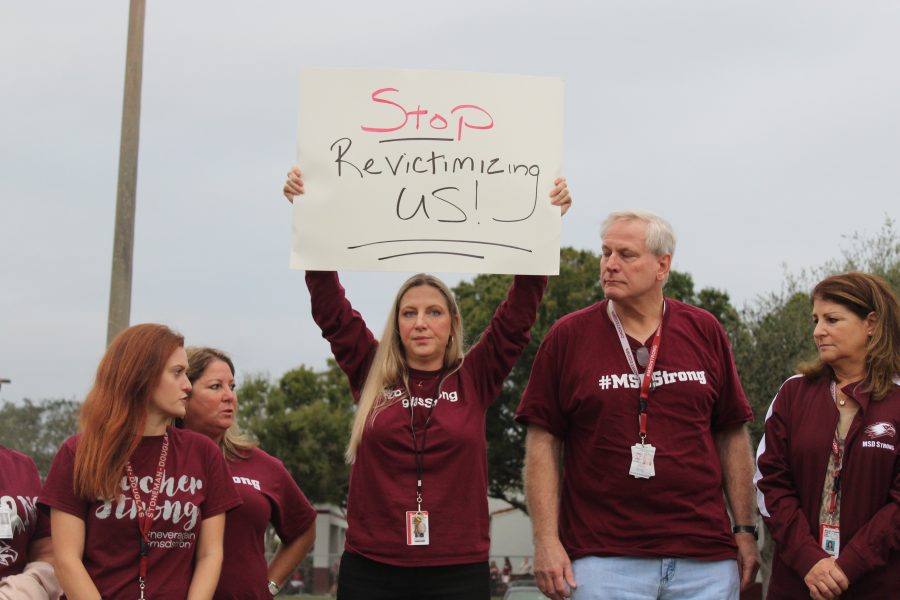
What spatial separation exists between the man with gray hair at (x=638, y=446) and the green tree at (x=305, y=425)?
3954 centimetres

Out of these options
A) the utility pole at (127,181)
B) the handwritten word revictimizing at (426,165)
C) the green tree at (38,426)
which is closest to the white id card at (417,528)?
the handwritten word revictimizing at (426,165)

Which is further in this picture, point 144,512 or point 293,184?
point 293,184

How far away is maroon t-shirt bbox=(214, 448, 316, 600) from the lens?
615 centimetres

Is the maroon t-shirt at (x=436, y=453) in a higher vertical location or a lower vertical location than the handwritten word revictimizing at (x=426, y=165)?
lower

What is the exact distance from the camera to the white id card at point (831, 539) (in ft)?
17.9

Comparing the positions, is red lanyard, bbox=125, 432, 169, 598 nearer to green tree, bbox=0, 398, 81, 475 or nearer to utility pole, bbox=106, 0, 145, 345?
utility pole, bbox=106, 0, 145, 345

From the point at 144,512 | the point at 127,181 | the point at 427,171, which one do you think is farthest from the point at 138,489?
the point at 127,181

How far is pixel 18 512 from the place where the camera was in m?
→ 5.57

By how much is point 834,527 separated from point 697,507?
653mm

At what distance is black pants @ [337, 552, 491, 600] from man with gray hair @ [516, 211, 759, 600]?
305 millimetres

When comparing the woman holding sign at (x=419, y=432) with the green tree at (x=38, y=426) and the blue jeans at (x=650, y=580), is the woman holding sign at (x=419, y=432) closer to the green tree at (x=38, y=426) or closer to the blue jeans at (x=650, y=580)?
the blue jeans at (x=650, y=580)

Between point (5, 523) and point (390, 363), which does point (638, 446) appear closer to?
point (390, 363)

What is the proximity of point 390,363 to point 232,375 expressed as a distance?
118 centimetres

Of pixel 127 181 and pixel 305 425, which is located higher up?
pixel 127 181
